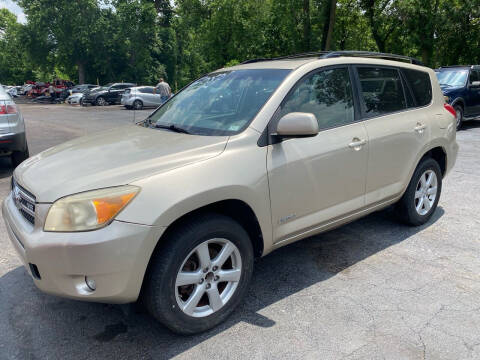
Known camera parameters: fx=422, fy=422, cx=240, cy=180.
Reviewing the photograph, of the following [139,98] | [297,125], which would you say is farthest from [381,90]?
[139,98]

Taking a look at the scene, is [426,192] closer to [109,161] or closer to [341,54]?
[341,54]

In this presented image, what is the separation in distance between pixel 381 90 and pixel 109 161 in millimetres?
2568

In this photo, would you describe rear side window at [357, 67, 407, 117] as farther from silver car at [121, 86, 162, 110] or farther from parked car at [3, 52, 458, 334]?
silver car at [121, 86, 162, 110]

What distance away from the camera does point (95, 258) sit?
2.26 meters

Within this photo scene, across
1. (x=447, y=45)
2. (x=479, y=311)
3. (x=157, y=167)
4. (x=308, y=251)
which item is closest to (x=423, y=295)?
(x=479, y=311)

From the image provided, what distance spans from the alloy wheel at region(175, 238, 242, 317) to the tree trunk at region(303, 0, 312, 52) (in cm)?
2815

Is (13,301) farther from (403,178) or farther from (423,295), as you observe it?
(403,178)

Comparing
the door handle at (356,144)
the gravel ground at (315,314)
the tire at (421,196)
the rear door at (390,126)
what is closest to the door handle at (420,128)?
the rear door at (390,126)

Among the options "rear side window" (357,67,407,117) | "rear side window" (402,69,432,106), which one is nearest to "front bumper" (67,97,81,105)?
"rear side window" (402,69,432,106)

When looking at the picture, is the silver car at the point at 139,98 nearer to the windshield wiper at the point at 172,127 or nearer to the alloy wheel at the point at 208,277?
the windshield wiper at the point at 172,127

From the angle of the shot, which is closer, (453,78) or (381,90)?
(381,90)

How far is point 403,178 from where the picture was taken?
13.2ft

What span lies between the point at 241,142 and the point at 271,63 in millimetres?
1127

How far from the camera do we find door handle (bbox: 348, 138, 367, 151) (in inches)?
135
